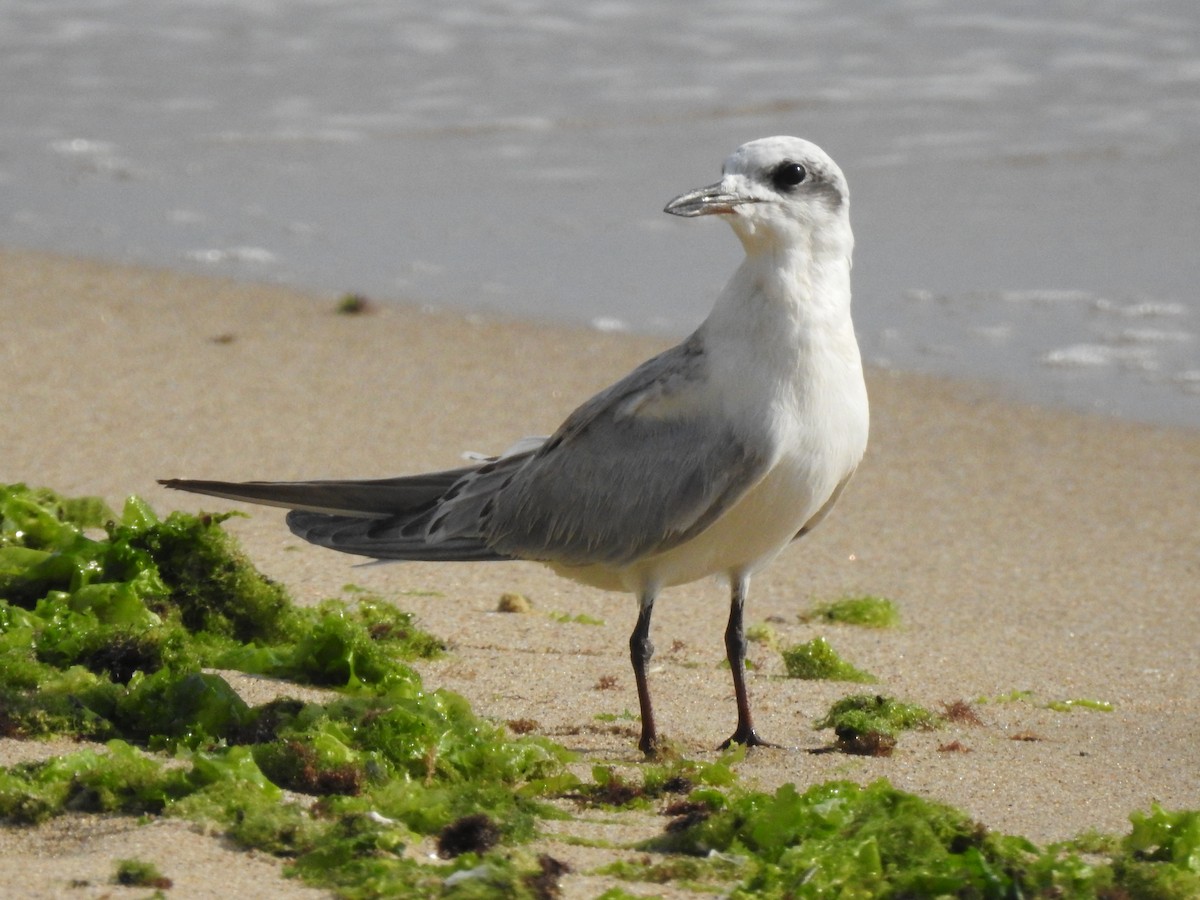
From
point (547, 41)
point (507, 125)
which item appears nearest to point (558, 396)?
point (507, 125)

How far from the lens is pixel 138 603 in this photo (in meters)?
5.02

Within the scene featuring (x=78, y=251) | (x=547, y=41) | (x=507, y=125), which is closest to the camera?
(x=78, y=251)

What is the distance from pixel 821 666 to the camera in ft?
18.1

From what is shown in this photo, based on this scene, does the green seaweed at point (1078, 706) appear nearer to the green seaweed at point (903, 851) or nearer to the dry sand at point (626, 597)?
the dry sand at point (626, 597)

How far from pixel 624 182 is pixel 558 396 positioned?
402 cm

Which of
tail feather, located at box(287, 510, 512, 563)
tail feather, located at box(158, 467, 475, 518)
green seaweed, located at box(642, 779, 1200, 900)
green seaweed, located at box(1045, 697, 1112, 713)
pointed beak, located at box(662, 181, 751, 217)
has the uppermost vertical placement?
pointed beak, located at box(662, 181, 751, 217)

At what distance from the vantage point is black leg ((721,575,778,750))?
16.0 feet

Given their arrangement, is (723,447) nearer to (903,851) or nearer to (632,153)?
(903,851)

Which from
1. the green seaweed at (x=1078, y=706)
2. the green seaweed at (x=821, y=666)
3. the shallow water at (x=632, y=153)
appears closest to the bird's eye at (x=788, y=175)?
the green seaweed at (x=821, y=666)

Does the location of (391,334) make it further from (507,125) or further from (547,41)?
(547,41)

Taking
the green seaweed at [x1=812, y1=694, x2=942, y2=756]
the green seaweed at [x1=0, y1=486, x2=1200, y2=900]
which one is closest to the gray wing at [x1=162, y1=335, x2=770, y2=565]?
the green seaweed at [x1=0, y1=486, x2=1200, y2=900]

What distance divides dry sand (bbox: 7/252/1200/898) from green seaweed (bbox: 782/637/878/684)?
96mm

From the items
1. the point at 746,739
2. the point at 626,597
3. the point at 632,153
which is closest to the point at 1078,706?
the point at 746,739

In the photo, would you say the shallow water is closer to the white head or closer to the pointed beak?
the white head
